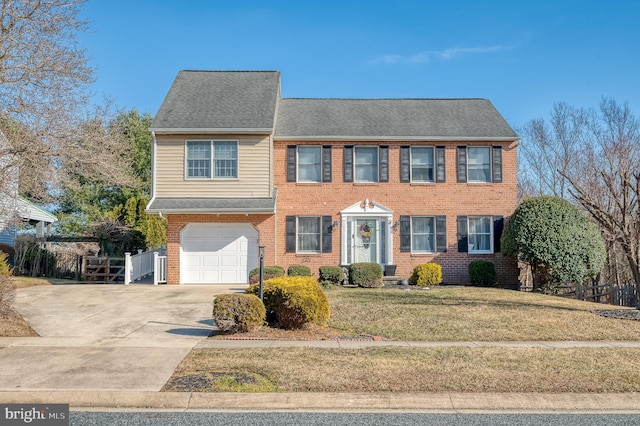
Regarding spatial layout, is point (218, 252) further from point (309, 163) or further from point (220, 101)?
point (220, 101)

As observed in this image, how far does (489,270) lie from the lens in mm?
19266

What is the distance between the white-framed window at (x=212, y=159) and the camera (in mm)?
19234

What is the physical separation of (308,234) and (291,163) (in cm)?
282

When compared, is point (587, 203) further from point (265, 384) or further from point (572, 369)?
point (265, 384)

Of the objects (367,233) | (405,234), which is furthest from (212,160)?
(405,234)

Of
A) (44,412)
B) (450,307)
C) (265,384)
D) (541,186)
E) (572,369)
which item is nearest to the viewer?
(44,412)

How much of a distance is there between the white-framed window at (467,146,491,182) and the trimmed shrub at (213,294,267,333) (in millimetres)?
13085

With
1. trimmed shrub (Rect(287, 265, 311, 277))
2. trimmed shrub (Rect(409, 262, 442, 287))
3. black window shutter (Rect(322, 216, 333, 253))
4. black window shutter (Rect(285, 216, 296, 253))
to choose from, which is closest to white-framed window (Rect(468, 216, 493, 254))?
trimmed shrub (Rect(409, 262, 442, 287))

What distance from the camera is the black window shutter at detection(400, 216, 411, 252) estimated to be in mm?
20031

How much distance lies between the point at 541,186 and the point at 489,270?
19.4 metres

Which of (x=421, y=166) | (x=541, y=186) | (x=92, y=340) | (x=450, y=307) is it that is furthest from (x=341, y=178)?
(x=541, y=186)

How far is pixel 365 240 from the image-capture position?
20094 millimetres

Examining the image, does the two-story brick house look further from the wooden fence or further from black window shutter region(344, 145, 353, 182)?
the wooden fence

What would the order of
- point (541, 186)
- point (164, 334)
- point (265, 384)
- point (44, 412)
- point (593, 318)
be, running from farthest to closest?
point (541, 186)
point (593, 318)
point (164, 334)
point (265, 384)
point (44, 412)
